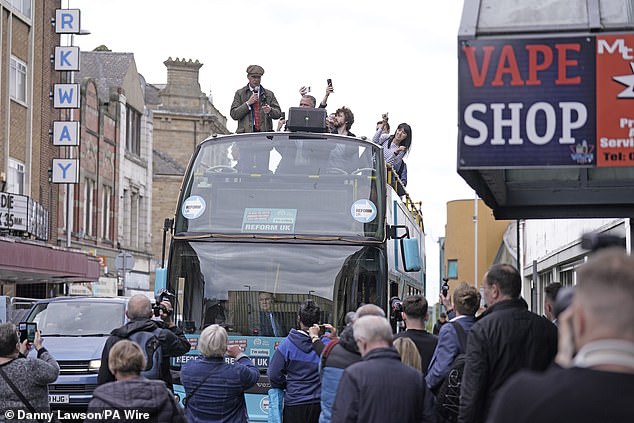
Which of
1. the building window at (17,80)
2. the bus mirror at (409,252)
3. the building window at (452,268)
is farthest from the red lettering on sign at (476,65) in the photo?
the building window at (452,268)

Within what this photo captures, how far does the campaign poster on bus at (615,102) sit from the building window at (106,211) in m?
A: 40.7

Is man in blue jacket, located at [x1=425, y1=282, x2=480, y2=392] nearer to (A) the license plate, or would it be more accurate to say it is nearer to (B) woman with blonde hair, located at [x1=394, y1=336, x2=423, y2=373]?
(B) woman with blonde hair, located at [x1=394, y1=336, x2=423, y2=373]

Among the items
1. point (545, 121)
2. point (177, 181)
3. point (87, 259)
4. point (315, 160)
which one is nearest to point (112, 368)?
point (545, 121)

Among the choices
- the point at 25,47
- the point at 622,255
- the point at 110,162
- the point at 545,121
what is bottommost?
the point at 622,255

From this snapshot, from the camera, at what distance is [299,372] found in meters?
9.84

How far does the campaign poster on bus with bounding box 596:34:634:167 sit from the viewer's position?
23.7 ft

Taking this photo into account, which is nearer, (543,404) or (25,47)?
(543,404)

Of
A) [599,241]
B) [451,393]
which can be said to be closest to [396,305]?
[451,393]

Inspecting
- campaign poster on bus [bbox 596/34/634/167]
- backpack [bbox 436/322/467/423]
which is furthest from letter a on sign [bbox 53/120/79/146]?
campaign poster on bus [bbox 596/34/634/167]

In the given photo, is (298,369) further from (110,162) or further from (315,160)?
(110,162)

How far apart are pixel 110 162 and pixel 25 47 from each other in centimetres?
1081

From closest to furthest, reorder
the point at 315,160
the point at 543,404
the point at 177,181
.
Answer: the point at 543,404 → the point at 315,160 → the point at 177,181

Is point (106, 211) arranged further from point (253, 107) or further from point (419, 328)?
point (419, 328)

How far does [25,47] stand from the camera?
122 feet
